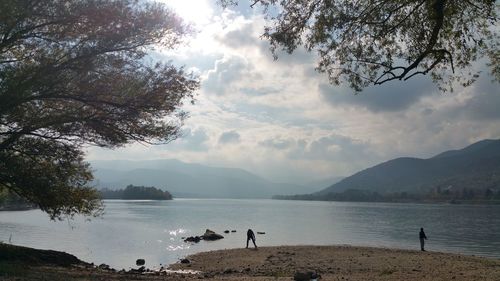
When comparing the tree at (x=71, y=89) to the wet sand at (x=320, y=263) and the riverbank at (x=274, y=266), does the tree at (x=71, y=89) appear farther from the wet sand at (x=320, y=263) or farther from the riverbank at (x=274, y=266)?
the wet sand at (x=320, y=263)

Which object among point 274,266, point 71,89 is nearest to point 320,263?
point 274,266

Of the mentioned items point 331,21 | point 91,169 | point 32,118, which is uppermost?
point 331,21

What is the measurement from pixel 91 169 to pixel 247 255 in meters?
19.9

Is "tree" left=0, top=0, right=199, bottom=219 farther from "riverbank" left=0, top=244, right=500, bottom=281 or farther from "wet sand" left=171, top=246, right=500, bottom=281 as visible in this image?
"wet sand" left=171, top=246, right=500, bottom=281

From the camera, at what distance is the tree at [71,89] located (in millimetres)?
17109

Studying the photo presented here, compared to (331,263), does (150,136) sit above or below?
above

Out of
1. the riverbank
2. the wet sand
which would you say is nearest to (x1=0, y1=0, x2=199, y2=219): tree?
the riverbank

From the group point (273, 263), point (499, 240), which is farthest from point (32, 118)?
point (499, 240)

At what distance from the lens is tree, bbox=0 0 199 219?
674 inches

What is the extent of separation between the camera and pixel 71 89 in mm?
17984

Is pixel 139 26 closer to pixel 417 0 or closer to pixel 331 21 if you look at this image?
pixel 331 21

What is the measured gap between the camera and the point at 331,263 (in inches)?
1235

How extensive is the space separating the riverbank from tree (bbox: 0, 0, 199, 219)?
2.65 metres

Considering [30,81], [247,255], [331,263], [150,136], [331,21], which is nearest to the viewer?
[331,21]
